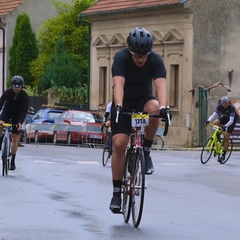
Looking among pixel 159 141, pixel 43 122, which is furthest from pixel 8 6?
pixel 159 141

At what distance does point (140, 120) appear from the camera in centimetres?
1093

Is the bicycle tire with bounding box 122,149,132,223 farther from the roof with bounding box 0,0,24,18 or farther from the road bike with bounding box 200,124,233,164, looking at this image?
the roof with bounding box 0,0,24,18

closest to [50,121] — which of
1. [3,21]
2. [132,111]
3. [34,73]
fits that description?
[34,73]

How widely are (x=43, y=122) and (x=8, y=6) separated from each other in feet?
78.6

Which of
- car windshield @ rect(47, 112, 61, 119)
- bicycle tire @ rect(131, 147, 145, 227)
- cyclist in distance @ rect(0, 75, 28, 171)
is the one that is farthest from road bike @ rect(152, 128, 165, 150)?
bicycle tire @ rect(131, 147, 145, 227)

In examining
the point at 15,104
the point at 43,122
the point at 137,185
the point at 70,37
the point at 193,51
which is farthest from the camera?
the point at 70,37

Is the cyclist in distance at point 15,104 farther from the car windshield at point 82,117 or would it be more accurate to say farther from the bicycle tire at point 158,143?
the car windshield at point 82,117

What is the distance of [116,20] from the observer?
4916cm

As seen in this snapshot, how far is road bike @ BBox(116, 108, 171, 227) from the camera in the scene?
35.6 feet

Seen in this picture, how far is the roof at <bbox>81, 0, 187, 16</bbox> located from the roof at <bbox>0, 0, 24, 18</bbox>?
55.6ft

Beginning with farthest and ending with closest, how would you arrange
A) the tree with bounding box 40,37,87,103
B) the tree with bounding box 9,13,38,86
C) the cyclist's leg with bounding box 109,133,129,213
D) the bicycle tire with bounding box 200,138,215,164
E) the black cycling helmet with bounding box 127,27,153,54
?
the tree with bounding box 9,13,38,86
the tree with bounding box 40,37,87,103
the bicycle tire with bounding box 200,138,215,164
the cyclist's leg with bounding box 109,133,129,213
the black cycling helmet with bounding box 127,27,153,54

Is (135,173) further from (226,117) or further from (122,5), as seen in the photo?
(122,5)

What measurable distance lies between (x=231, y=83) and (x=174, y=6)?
13.5 ft

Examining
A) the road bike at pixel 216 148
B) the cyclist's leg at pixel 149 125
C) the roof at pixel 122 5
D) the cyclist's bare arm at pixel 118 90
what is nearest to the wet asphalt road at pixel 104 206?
the cyclist's leg at pixel 149 125
